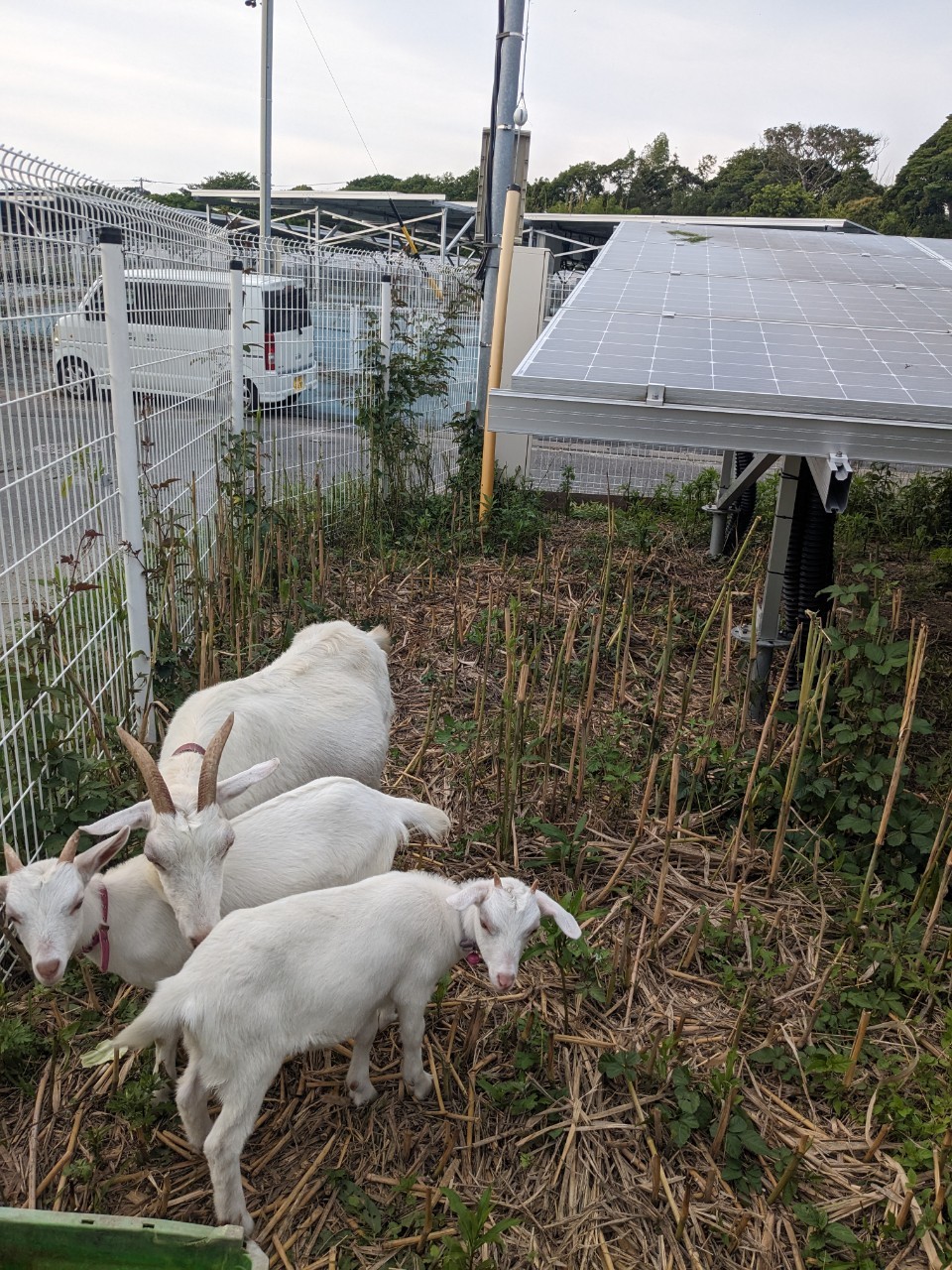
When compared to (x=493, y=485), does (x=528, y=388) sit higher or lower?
higher

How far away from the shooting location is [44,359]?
3.71 m

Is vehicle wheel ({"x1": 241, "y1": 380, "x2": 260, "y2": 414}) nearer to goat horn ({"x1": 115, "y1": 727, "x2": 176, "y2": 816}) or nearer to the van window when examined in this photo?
the van window

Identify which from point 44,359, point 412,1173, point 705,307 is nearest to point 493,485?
point 705,307

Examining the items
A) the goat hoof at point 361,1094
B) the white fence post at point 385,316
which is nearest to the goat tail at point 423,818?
the goat hoof at point 361,1094

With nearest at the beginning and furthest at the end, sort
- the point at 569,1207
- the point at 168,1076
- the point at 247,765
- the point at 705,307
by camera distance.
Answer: the point at 569,1207 → the point at 168,1076 → the point at 247,765 → the point at 705,307

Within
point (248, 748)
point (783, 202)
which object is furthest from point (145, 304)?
point (783, 202)

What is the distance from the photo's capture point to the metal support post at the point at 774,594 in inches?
195

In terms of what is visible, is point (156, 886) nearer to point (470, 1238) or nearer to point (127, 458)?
point (470, 1238)

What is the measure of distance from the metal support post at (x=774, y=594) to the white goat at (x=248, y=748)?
195 cm

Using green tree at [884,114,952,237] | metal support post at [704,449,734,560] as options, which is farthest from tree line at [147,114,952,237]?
metal support post at [704,449,734,560]

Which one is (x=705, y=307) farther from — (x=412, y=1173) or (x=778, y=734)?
(x=412, y=1173)

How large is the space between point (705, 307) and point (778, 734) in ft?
7.19

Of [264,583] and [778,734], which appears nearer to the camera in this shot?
[778,734]

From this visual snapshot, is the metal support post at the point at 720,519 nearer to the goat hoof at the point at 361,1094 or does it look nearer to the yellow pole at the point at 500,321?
the yellow pole at the point at 500,321
